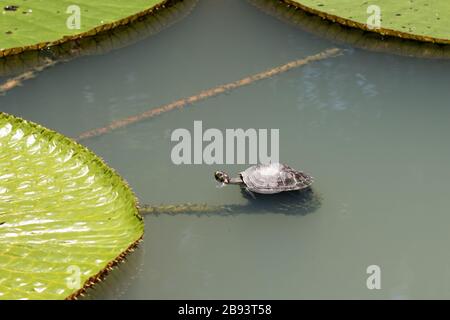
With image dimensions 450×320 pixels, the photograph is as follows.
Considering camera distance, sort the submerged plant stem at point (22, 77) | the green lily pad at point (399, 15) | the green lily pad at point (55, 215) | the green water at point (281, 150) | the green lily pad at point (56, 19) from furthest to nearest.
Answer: the green lily pad at point (399, 15), the green lily pad at point (56, 19), the submerged plant stem at point (22, 77), the green water at point (281, 150), the green lily pad at point (55, 215)

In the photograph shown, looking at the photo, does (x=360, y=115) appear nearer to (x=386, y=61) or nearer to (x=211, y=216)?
(x=386, y=61)

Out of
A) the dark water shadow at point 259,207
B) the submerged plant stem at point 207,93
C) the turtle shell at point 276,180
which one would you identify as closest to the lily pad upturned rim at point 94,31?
the submerged plant stem at point 207,93

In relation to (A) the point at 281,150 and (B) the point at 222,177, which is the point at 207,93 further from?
(B) the point at 222,177

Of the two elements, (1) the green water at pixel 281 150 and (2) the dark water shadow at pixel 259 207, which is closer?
(1) the green water at pixel 281 150

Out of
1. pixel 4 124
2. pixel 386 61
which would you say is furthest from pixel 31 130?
pixel 386 61

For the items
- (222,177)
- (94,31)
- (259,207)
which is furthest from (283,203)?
(94,31)

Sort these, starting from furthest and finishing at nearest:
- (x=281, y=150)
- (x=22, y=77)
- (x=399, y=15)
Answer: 1. (x=399, y=15)
2. (x=22, y=77)
3. (x=281, y=150)

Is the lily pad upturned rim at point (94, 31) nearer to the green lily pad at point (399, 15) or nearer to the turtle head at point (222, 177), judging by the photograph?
the green lily pad at point (399, 15)

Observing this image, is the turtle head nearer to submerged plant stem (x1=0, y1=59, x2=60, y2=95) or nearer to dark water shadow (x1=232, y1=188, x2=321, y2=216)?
dark water shadow (x1=232, y1=188, x2=321, y2=216)
